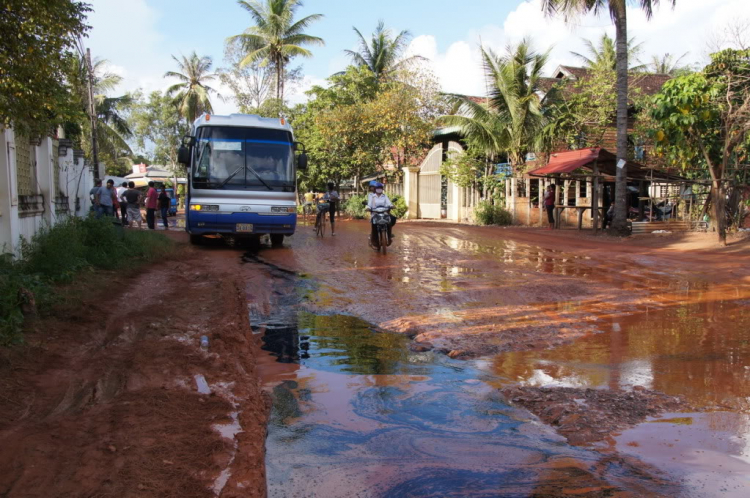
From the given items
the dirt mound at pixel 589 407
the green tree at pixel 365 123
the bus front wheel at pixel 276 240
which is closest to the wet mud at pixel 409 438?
the dirt mound at pixel 589 407

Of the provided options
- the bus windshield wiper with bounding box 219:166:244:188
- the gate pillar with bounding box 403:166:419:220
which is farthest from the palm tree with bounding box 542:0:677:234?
the gate pillar with bounding box 403:166:419:220

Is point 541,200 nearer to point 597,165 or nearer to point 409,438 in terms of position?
point 597,165

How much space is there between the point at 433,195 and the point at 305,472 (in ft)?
92.6

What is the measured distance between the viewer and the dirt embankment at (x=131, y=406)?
320cm

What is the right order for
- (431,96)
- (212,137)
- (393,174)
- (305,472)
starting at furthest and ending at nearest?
(393,174)
(431,96)
(212,137)
(305,472)

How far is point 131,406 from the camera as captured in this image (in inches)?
165

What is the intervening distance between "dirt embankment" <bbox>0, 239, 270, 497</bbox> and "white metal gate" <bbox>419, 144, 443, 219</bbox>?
23.6 metres

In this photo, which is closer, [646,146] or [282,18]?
[646,146]

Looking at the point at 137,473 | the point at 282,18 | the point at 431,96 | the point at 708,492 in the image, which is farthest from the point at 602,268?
the point at 282,18

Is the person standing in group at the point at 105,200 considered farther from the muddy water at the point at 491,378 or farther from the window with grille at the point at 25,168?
the muddy water at the point at 491,378

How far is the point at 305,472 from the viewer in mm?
3533

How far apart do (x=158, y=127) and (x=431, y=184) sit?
35.2 meters

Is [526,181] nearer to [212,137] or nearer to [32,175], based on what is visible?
[212,137]

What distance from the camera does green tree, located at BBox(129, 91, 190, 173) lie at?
55.9m
